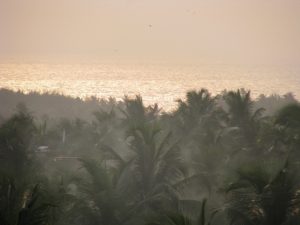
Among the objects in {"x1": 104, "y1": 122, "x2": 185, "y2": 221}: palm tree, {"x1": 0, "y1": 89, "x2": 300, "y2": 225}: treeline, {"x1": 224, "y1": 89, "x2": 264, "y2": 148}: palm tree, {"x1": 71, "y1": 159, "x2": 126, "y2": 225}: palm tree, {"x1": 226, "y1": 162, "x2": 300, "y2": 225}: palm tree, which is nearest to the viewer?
{"x1": 226, "y1": 162, "x2": 300, "y2": 225}: palm tree

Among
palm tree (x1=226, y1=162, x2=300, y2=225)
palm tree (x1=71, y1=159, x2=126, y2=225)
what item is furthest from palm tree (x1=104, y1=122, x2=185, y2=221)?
palm tree (x1=226, y1=162, x2=300, y2=225)

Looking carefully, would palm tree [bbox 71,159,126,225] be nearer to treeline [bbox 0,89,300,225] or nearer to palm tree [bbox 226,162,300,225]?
treeline [bbox 0,89,300,225]

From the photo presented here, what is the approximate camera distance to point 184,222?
42.9 feet

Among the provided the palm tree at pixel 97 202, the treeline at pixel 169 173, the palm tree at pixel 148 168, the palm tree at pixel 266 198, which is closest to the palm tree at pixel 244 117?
the treeline at pixel 169 173

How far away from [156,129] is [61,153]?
1584 centimetres

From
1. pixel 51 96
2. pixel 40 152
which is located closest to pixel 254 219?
pixel 40 152

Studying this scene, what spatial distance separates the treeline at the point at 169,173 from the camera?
1605 centimetres

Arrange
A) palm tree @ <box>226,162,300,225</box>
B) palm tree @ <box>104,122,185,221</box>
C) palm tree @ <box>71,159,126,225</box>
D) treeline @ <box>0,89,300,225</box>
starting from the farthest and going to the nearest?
palm tree @ <box>104,122,185,221</box>
palm tree @ <box>71,159,126,225</box>
treeline @ <box>0,89,300,225</box>
palm tree @ <box>226,162,300,225</box>

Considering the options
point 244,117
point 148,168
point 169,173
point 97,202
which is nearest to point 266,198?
point 97,202

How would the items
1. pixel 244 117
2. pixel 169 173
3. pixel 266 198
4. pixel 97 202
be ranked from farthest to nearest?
pixel 244 117, pixel 169 173, pixel 97 202, pixel 266 198

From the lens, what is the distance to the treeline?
52.6ft

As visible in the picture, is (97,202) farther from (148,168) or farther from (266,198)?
(266,198)

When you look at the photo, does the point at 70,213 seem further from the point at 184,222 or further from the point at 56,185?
the point at 184,222

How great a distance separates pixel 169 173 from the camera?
2253 centimetres
